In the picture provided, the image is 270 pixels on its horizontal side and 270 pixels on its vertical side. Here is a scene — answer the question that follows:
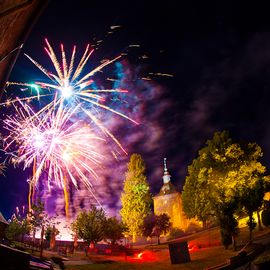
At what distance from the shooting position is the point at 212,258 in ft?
77.9

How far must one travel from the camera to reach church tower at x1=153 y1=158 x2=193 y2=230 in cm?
5900

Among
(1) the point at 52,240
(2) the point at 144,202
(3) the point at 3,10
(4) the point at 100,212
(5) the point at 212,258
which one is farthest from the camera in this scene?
(2) the point at 144,202

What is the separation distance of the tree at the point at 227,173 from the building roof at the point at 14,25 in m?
26.2

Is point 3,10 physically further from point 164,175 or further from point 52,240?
point 164,175

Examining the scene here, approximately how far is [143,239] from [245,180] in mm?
29479

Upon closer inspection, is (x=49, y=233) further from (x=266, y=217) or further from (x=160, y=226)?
(x=266, y=217)

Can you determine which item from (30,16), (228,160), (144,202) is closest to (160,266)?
(228,160)

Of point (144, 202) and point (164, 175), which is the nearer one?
point (144, 202)

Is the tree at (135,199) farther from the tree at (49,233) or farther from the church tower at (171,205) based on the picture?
the tree at (49,233)

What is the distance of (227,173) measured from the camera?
32844mm

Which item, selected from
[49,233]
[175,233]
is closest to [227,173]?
[175,233]

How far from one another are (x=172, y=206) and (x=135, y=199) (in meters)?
13.7

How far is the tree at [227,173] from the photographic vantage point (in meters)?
27.2

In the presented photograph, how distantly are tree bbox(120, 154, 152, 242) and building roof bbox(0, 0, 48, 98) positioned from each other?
48.0 metres
